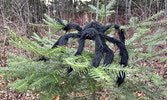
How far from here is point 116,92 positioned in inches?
54.1

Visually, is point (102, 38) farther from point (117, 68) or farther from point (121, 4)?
point (121, 4)

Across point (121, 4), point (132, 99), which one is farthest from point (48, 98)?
point (121, 4)

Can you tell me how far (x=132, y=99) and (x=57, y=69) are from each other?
27.5 inches

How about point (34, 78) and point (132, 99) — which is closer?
point (34, 78)

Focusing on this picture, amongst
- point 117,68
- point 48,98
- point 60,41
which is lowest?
point 48,98

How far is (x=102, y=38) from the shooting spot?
0.92m

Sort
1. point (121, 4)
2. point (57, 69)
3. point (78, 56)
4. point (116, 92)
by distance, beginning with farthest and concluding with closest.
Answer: point (121, 4), point (116, 92), point (57, 69), point (78, 56)

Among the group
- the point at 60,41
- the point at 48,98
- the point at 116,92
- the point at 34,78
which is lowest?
the point at 116,92

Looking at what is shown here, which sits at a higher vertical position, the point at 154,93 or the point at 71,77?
the point at 71,77

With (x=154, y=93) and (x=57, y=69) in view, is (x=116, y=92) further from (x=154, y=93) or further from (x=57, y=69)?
(x=57, y=69)

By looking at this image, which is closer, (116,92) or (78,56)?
(78,56)

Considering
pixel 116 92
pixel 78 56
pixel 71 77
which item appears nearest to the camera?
pixel 78 56

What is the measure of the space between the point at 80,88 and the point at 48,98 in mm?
538

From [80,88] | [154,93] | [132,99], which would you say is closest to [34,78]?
[80,88]
